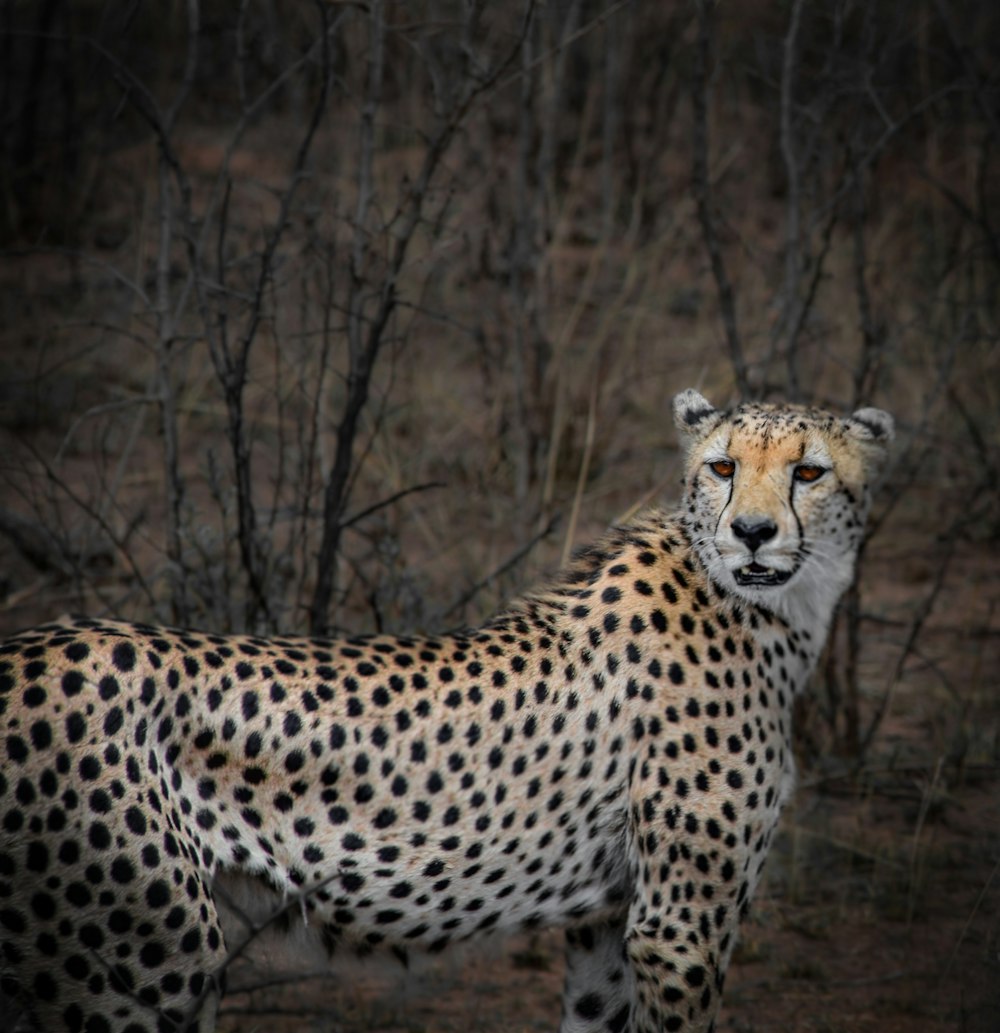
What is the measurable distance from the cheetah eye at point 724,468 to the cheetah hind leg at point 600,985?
1.10 meters

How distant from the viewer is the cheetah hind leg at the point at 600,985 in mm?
3594

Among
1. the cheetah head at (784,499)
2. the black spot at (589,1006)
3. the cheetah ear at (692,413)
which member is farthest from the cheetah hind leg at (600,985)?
the cheetah ear at (692,413)

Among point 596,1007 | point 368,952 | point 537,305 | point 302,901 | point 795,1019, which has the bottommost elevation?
point 795,1019

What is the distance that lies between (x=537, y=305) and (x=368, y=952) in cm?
419

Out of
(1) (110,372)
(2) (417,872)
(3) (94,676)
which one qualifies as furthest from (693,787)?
(1) (110,372)

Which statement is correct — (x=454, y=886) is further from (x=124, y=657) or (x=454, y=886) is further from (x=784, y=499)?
(x=784, y=499)

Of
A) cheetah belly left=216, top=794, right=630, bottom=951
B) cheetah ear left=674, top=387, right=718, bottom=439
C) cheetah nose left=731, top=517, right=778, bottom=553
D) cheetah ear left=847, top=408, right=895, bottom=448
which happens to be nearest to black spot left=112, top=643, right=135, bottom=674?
cheetah belly left=216, top=794, right=630, bottom=951

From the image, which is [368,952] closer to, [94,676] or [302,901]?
[302,901]

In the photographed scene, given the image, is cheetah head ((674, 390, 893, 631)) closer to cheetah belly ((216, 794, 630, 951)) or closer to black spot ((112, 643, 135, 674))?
cheetah belly ((216, 794, 630, 951))

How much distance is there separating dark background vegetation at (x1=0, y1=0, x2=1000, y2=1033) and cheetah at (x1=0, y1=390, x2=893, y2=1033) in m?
0.93

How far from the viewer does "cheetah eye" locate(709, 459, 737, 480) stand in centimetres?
352

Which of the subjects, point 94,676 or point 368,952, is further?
point 368,952

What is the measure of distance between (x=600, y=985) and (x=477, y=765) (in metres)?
0.74

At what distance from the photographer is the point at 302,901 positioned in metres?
3.07
